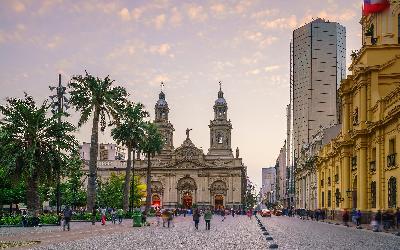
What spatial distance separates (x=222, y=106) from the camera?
15525cm

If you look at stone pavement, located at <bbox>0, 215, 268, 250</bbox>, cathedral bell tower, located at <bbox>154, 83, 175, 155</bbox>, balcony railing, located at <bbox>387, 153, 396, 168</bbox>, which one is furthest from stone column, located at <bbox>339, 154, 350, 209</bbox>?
cathedral bell tower, located at <bbox>154, 83, 175, 155</bbox>

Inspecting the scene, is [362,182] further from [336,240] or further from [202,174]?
[202,174]

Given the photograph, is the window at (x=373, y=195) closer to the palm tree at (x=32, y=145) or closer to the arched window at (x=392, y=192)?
the arched window at (x=392, y=192)

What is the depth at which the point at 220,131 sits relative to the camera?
152 metres

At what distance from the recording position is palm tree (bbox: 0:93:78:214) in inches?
1839

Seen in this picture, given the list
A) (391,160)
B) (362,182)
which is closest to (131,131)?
(362,182)

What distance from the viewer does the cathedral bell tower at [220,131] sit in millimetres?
152125

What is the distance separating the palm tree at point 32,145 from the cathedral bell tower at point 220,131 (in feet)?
340

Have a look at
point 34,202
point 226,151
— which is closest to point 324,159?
point 34,202

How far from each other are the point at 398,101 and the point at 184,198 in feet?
368

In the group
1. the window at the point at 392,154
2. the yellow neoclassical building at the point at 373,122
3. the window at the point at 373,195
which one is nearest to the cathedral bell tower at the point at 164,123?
the yellow neoclassical building at the point at 373,122

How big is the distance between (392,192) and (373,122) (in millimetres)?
7043

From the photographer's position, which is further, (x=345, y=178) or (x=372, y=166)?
(x=345, y=178)

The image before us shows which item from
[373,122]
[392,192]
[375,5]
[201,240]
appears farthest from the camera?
[375,5]
